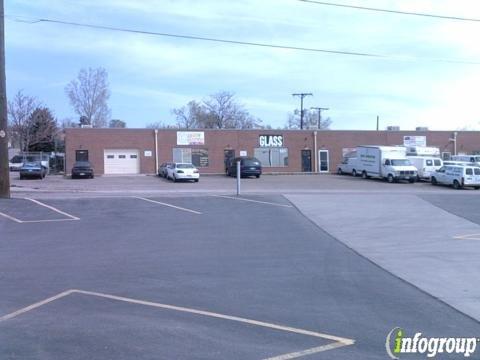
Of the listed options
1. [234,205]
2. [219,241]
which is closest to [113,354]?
[219,241]

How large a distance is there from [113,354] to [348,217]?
1428cm

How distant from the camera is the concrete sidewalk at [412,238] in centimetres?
898

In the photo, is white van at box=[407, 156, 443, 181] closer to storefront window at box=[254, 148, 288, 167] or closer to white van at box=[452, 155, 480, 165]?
white van at box=[452, 155, 480, 165]

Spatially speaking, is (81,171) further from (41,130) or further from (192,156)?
(41,130)

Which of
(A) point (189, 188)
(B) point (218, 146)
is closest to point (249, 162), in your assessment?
(B) point (218, 146)

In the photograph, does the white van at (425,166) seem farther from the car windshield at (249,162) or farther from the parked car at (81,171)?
the parked car at (81,171)

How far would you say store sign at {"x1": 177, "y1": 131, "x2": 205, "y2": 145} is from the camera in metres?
53.5

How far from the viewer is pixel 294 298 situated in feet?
25.4

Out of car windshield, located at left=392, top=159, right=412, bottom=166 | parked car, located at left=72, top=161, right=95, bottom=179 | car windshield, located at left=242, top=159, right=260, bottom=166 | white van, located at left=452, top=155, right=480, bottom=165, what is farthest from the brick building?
car windshield, located at left=392, top=159, right=412, bottom=166

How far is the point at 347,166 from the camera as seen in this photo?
51.8 metres

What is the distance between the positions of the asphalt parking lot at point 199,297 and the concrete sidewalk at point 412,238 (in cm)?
44

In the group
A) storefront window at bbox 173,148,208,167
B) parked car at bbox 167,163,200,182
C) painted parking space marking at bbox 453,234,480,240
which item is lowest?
painted parking space marking at bbox 453,234,480,240

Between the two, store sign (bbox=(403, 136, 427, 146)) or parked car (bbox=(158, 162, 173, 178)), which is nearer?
parked car (bbox=(158, 162, 173, 178))

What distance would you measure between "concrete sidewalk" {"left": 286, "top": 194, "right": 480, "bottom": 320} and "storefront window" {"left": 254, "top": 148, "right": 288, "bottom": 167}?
99.9 feet
